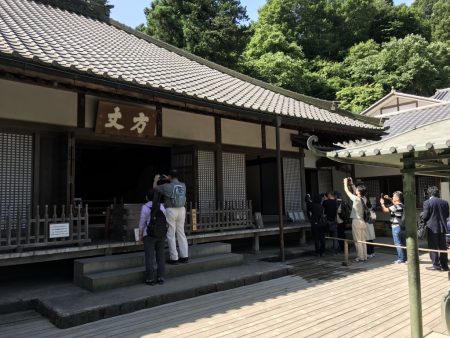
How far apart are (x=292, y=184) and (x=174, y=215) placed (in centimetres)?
639

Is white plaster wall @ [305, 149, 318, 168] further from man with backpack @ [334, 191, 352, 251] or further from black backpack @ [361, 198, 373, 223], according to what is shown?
black backpack @ [361, 198, 373, 223]

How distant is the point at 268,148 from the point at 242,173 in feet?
4.50

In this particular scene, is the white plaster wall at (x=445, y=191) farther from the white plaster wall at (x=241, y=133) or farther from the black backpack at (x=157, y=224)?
the black backpack at (x=157, y=224)

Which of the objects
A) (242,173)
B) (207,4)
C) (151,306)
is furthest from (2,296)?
(207,4)

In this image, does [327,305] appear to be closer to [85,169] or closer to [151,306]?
[151,306]

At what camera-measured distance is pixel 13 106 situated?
6.81 metres

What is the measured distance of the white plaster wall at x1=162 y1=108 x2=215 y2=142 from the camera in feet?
30.6

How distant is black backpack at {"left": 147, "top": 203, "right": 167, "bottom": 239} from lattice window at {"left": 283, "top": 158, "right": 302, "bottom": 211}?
21.7ft

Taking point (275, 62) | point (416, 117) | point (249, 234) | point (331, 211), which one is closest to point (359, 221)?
point (331, 211)

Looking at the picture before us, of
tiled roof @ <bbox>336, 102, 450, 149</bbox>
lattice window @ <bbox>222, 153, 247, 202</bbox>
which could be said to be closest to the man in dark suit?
lattice window @ <bbox>222, 153, 247, 202</bbox>

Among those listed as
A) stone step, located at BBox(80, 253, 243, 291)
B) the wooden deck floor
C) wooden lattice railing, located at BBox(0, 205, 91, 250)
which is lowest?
the wooden deck floor

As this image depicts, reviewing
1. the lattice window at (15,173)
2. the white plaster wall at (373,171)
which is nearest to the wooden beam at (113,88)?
the lattice window at (15,173)

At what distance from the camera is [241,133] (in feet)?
36.3

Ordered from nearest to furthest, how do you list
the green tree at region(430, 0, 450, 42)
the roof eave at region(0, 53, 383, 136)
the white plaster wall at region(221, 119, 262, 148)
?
the roof eave at region(0, 53, 383, 136)
the white plaster wall at region(221, 119, 262, 148)
the green tree at region(430, 0, 450, 42)
